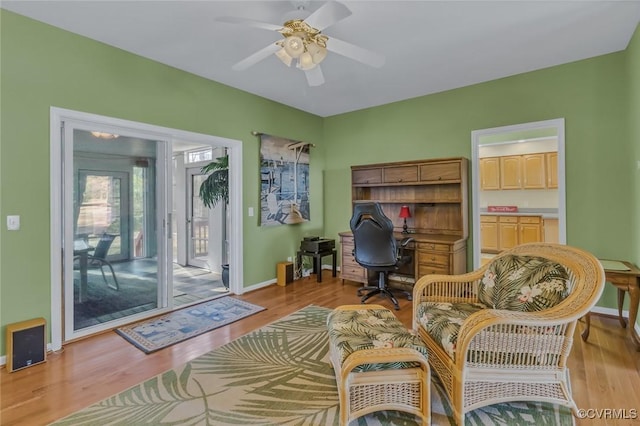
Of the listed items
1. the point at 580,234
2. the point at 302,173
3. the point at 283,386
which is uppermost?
the point at 302,173

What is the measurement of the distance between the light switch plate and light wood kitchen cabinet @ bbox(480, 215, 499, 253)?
7.04 meters

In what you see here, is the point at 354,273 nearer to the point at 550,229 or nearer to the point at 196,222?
the point at 196,222

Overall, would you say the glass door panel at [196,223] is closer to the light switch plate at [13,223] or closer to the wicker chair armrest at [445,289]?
the light switch plate at [13,223]

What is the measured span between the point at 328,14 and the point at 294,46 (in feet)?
1.40

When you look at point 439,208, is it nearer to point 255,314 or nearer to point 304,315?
point 304,315

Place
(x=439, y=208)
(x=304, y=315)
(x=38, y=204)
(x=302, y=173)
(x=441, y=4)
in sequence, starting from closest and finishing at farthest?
1. (x=441, y=4)
2. (x=38, y=204)
3. (x=304, y=315)
4. (x=439, y=208)
5. (x=302, y=173)

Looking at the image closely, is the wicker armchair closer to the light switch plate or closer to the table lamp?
the table lamp

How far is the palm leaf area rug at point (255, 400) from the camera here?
1785 mm

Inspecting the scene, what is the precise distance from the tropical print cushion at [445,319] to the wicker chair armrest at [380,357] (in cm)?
27

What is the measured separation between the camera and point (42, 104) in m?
2.58

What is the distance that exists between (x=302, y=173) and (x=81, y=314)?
3.39 meters

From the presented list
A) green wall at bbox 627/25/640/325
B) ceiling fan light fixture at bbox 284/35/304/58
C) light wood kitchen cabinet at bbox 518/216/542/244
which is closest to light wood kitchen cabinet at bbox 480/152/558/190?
light wood kitchen cabinet at bbox 518/216/542/244

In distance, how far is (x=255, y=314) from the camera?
3.46 meters

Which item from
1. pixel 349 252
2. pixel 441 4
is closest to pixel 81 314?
pixel 349 252
